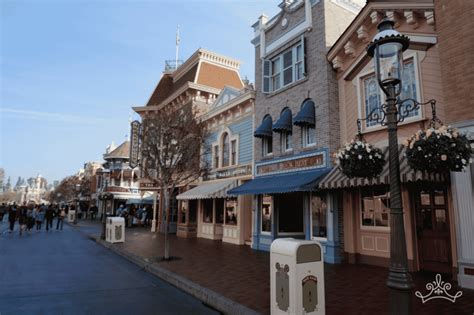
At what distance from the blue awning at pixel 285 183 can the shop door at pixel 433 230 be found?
2.97 m

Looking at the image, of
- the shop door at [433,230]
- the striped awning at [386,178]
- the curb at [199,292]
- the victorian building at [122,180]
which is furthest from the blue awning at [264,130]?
the victorian building at [122,180]

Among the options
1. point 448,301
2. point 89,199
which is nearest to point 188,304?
point 448,301

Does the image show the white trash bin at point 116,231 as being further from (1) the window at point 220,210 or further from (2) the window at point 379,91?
(2) the window at point 379,91

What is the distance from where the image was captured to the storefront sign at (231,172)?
1577 cm

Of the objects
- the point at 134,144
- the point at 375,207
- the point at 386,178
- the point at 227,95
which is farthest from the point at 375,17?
the point at 134,144

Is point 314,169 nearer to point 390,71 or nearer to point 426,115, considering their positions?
point 426,115

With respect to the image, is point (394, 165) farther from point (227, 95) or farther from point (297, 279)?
point (227, 95)

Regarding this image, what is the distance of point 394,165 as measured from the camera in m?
4.23

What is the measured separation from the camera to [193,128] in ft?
51.9

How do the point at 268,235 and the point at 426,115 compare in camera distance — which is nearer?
the point at 426,115

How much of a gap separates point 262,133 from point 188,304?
28.7ft

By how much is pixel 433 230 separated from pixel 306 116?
5.32 metres

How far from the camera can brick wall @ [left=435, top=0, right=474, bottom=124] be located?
24.4 feet

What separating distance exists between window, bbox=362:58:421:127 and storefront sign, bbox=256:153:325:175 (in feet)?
6.83
